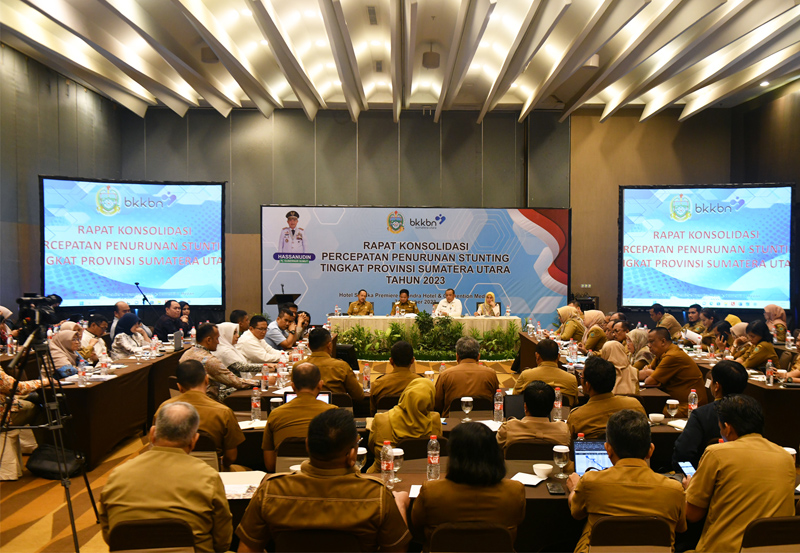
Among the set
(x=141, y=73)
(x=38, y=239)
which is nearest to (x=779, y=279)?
(x=141, y=73)

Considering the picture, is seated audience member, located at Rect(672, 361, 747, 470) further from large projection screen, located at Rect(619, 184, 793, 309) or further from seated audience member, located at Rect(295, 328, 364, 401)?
large projection screen, located at Rect(619, 184, 793, 309)

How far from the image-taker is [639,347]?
21.3ft

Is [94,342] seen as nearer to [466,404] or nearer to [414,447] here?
[466,404]

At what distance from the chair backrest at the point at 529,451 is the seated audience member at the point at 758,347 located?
3913mm

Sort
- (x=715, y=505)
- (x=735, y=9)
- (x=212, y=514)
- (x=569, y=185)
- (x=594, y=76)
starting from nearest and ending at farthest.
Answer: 1. (x=212, y=514)
2. (x=715, y=505)
3. (x=735, y=9)
4. (x=594, y=76)
5. (x=569, y=185)

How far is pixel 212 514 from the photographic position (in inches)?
83.3

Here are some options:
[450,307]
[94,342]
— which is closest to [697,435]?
[94,342]

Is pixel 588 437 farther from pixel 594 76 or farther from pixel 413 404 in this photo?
pixel 594 76

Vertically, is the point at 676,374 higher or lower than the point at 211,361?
lower

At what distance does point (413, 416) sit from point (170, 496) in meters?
1.59

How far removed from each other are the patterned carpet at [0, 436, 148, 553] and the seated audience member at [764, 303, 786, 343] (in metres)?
8.14

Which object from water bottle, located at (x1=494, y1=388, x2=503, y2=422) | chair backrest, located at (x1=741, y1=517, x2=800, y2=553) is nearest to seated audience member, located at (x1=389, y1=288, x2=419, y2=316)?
water bottle, located at (x1=494, y1=388, x2=503, y2=422)

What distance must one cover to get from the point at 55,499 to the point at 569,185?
1107cm

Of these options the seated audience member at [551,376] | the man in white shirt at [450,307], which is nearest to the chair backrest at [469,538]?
the seated audience member at [551,376]
